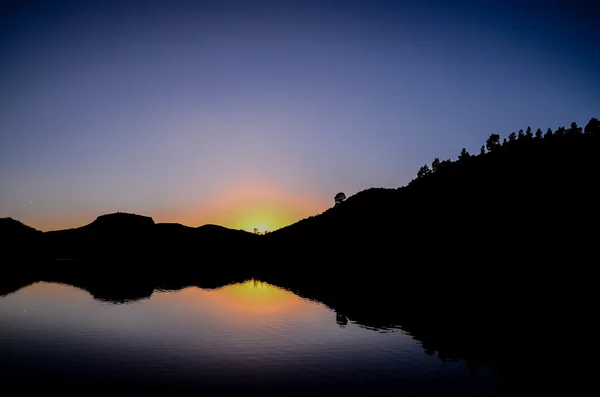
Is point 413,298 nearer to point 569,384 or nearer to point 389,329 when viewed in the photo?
point 389,329

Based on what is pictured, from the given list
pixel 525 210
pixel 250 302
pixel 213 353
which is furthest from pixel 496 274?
pixel 213 353

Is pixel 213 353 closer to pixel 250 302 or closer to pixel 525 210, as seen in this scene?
pixel 250 302

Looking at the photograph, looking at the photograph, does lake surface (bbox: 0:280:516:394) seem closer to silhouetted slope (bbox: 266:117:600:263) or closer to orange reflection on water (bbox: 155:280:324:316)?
orange reflection on water (bbox: 155:280:324:316)

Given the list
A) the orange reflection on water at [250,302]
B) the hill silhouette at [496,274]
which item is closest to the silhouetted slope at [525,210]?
the hill silhouette at [496,274]

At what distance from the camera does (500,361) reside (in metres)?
41.5

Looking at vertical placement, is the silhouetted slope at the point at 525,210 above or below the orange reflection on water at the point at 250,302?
above

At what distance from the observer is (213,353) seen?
41125mm

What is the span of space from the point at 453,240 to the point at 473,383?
153 metres

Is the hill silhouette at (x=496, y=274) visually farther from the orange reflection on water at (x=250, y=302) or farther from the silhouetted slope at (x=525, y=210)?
the orange reflection on water at (x=250, y=302)

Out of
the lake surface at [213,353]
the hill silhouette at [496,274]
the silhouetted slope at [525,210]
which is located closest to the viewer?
the lake surface at [213,353]

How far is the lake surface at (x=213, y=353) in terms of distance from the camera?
3175cm

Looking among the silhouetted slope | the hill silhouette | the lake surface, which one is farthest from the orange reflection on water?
the silhouetted slope

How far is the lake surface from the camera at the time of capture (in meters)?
31.8

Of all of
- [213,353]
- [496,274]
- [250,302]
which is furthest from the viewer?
[496,274]
